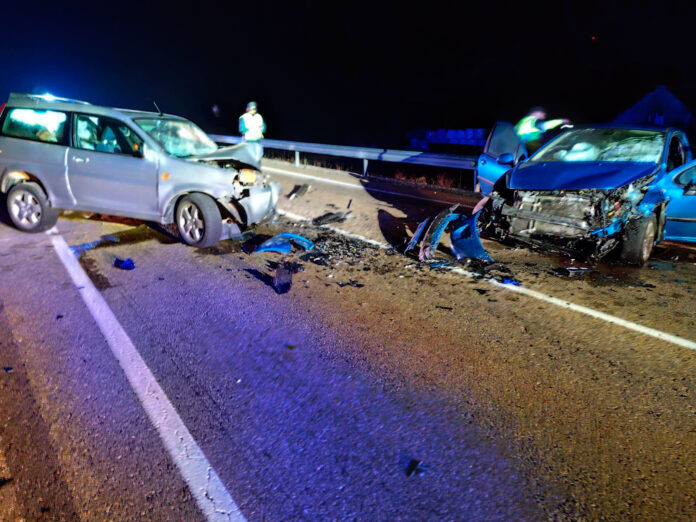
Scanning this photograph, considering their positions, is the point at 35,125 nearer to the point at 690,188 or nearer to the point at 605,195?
the point at 605,195

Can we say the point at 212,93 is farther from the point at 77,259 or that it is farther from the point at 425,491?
the point at 425,491

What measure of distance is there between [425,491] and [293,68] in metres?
47.8

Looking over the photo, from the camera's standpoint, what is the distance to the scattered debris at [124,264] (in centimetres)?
536

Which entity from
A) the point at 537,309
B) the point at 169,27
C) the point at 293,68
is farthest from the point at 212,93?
the point at 537,309

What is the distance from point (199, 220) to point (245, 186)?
79 cm

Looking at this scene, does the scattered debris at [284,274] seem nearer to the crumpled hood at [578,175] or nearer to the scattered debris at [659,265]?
the crumpled hood at [578,175]

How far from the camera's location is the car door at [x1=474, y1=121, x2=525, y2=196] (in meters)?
6.94

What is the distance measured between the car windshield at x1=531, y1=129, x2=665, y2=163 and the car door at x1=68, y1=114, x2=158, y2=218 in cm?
550

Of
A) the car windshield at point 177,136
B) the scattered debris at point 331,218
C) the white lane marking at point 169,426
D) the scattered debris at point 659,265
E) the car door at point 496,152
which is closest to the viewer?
the white lane marking at point 169,426

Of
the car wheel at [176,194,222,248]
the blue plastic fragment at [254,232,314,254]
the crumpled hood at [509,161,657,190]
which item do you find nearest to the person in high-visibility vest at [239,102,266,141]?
the car wheel at [176,194,222,248]

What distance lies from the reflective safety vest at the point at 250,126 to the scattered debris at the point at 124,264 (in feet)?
22.3

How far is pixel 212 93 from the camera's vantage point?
42906mm

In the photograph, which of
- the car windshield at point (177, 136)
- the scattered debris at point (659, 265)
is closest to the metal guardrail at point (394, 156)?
the scattered debris at point (659, 265)

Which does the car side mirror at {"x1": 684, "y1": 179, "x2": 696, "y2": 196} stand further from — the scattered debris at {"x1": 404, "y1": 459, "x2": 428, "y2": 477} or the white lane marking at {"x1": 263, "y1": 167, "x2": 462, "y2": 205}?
the scattered debris at {"x1": 404, "y1": 459, "x2": 428, "y2": 477}
